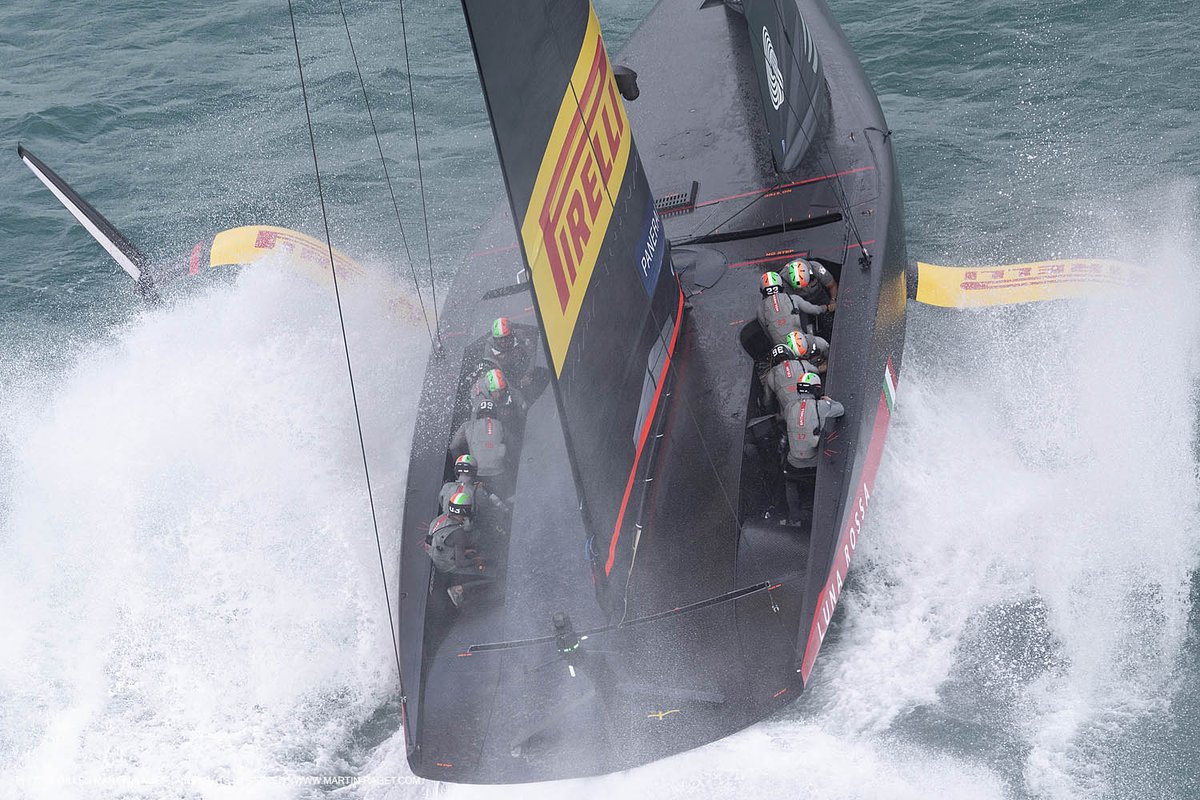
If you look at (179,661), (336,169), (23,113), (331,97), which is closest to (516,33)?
(179,661)

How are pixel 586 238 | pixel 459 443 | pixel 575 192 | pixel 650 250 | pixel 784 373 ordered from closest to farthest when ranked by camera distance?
pixel 575 192 < pixel 586 238 < pixel 650 250 < pixel 784 373 < pixel 459 443

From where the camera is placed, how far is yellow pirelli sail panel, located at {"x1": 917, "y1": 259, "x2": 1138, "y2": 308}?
31.3ft

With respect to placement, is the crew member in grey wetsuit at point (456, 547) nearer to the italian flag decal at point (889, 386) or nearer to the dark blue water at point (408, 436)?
the dark blue water at point (408, 436)

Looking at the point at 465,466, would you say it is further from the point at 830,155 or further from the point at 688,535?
the point at 830,155

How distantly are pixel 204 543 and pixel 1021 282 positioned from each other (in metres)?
7.01

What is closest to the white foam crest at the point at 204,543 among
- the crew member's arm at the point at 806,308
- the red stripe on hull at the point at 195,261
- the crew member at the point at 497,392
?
the red stripe on hull at the point at 195,261

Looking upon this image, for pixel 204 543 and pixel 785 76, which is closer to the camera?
pixel 204 543

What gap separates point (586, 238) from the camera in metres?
6.07

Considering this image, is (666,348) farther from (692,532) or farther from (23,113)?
(23,113)

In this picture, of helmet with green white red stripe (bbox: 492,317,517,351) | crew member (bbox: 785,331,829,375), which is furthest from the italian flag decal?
helmet with green white red stripe (bbox: 492,317,517,351)

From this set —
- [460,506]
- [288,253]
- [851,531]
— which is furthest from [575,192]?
[288,253]

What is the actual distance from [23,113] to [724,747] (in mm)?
12969

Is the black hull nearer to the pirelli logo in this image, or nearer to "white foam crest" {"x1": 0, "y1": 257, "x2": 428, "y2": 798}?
"white foam crest" {"x1": 0, "y1": 257, "x2": 428, "y2": 798}

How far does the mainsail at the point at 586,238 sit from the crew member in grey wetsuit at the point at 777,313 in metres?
0.92
